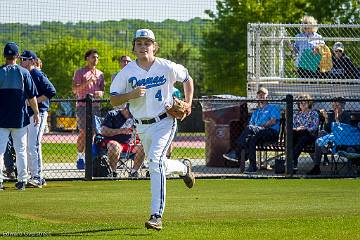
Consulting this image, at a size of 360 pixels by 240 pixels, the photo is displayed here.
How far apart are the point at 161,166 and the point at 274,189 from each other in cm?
467

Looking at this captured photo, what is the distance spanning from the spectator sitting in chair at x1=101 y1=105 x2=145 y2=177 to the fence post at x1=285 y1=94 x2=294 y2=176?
230cm

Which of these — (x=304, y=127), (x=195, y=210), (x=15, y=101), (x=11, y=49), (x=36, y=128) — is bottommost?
(x=195, y=210)

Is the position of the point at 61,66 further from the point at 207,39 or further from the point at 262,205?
the point at 262,205

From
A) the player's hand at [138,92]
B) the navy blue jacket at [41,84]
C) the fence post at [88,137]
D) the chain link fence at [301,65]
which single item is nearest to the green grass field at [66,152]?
the chain link fence at [301,65]

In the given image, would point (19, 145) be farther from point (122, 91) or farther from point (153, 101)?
point (153, 101)

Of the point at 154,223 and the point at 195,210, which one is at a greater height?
the point at 154,223

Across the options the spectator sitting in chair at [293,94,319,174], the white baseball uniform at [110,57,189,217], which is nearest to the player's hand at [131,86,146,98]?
the white baseball uniform at [110,57,189,217]

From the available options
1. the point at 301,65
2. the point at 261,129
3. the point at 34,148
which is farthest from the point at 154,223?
the point at 301,65

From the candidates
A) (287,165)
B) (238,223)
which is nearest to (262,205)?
(238,223)

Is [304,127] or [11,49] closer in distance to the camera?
[11,49]

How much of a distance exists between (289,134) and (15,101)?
194 inches

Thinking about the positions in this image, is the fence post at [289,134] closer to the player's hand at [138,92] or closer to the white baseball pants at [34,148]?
the white baseball pants at [34,148]

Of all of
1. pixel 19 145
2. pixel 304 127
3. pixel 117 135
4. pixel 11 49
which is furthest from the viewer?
pixel 304 127

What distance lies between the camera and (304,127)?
1761cm
